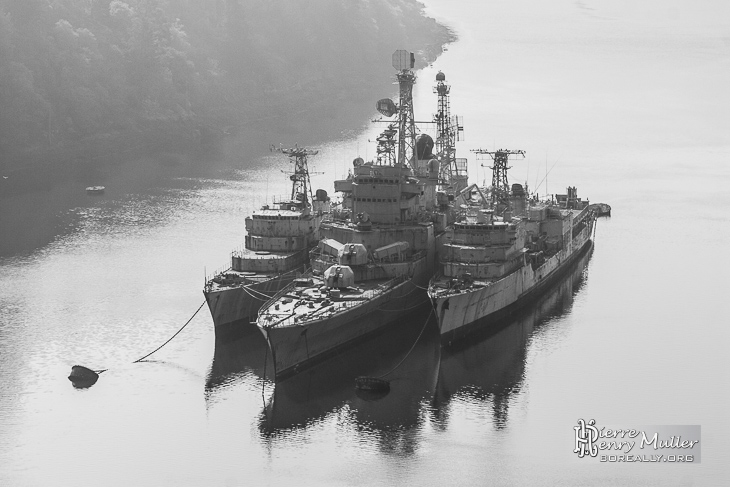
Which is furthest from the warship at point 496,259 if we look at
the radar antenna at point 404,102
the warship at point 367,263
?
the radar antenna at point 404,102

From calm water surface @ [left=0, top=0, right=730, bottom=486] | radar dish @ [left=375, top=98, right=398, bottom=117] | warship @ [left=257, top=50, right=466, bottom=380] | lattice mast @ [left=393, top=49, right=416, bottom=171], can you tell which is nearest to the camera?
calm water surface @ [left=0, top=0, right=730, bottom=486]

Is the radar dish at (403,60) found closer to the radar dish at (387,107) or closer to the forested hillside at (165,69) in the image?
the radar dish at (387,107)

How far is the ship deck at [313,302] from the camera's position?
2235 inches

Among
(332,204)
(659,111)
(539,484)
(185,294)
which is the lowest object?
(539,484)

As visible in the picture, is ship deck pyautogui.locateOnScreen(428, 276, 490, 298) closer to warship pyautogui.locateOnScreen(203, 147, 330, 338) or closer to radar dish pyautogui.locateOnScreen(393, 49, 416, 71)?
warship pyautogui.locateOnScreen(203, 147, 330, 338)

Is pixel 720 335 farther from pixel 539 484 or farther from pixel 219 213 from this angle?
pixel 219 213

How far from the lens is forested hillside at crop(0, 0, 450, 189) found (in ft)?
416

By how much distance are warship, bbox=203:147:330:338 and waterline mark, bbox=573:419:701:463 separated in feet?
65.9

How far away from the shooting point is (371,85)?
178 metres

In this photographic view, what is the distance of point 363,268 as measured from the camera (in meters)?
64.3

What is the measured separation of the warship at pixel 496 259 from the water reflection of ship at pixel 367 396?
118 inches

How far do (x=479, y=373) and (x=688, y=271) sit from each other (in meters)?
29.4

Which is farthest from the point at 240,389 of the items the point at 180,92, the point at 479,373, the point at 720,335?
the point at 180,92

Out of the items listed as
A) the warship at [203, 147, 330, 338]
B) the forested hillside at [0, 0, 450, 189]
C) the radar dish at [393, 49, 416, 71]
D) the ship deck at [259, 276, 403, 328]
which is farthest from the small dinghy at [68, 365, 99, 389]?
the forested hillside at [0, 0, 450, 189]
